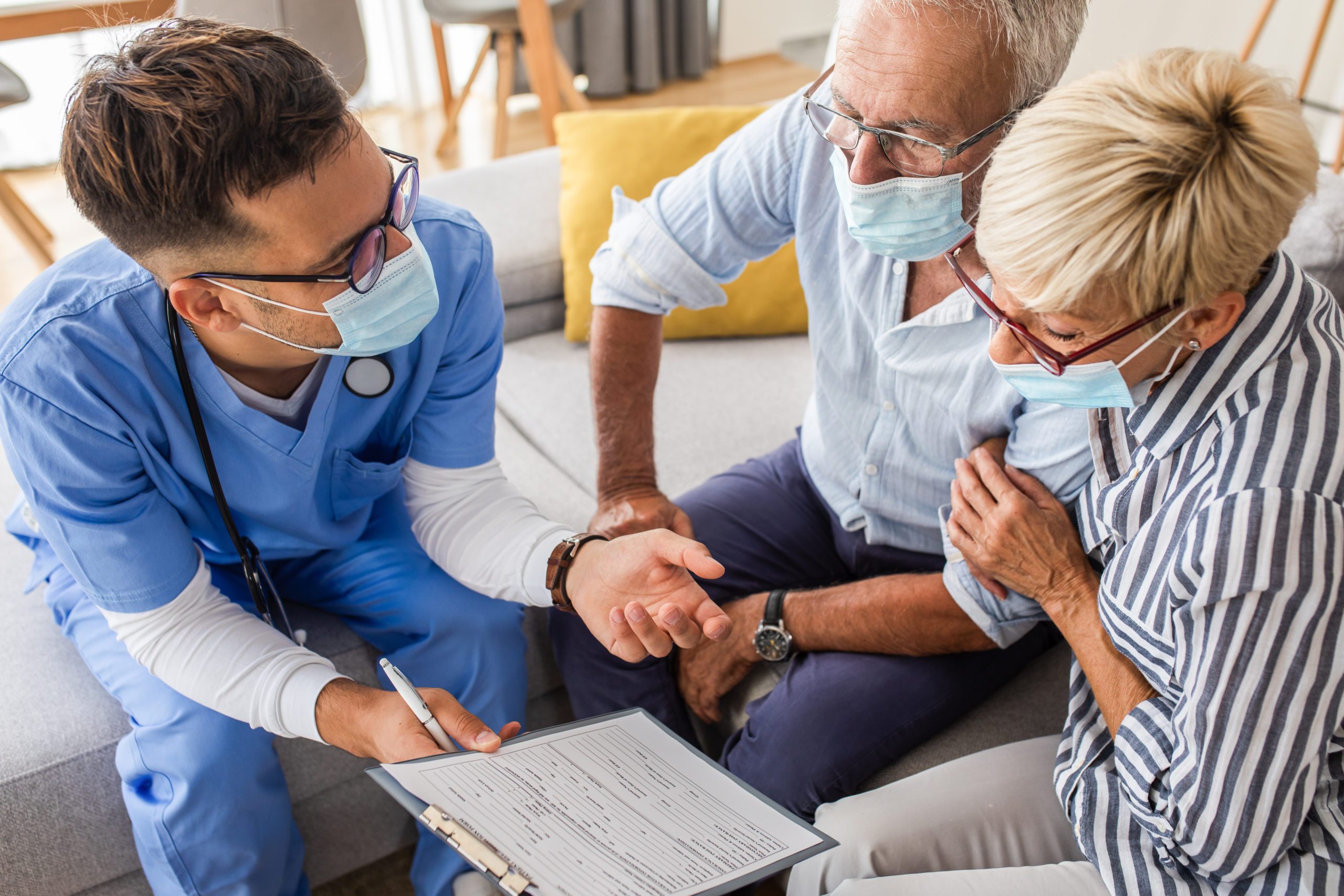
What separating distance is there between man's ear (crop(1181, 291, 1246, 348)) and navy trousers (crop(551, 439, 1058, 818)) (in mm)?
553

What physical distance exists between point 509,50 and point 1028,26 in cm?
284

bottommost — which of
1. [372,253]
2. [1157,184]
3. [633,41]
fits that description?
[633,41]

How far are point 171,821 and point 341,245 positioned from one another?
0.66 metres

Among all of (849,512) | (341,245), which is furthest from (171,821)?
(849,512)

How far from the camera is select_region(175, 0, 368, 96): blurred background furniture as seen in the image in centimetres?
182

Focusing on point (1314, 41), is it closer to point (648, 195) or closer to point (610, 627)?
point (648, 195)

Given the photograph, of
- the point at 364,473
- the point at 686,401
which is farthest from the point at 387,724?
the point at 686,401

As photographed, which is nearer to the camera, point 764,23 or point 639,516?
point 639,516

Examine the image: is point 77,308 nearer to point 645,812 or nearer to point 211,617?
point 211,617

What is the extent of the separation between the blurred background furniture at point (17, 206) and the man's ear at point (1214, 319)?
2876 mm

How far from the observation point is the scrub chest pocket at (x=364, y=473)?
1271 millimetres

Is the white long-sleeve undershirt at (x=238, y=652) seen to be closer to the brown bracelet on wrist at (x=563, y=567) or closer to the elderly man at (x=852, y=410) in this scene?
the brown bracelet on wrist at (x=563, y=567)

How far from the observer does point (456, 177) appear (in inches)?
84.4

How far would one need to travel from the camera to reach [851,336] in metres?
1.34
